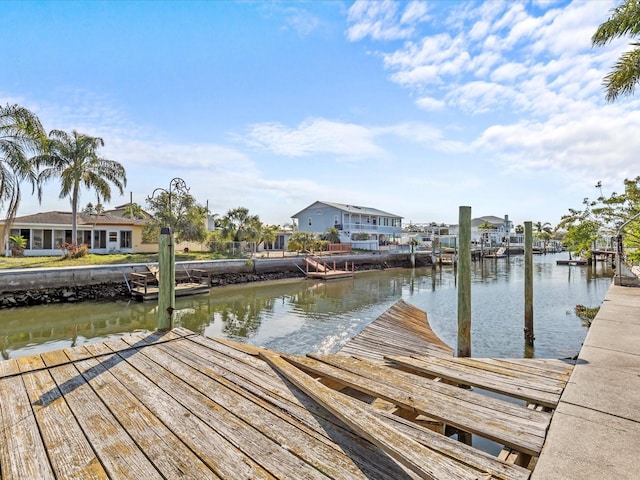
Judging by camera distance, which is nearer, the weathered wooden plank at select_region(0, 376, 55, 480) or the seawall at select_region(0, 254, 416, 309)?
the weathered wooden plank at select_region(0, 376, 55, 480)

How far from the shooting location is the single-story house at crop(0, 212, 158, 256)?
25.5 metres

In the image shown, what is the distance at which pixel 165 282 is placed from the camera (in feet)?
17.8

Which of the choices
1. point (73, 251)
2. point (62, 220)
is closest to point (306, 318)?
point (73, 251)

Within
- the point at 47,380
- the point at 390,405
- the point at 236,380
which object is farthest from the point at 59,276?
the point at 390,405

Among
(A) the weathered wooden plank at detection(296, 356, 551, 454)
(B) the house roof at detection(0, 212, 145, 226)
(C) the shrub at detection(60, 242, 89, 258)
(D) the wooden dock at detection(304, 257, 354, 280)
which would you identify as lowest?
(D) the wooden dock at detection(304, 257, 354, 280)

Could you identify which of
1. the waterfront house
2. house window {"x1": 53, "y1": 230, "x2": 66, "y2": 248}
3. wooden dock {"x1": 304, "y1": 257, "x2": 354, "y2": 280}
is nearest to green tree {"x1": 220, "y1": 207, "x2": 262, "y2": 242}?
wooden dock {"x1": 304, "y1": 257, "x2": 354, "y2": 280}

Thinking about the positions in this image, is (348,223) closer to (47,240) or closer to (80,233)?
(80,233)

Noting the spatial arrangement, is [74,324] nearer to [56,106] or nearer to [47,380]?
[56,106]

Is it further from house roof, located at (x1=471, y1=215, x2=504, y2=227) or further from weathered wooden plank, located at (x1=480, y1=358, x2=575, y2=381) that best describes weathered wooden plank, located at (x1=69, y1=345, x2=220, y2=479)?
house roof, located at (x1=471, y1=215, x2=504, y2=227)

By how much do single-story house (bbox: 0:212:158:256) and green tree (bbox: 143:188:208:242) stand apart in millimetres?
2937

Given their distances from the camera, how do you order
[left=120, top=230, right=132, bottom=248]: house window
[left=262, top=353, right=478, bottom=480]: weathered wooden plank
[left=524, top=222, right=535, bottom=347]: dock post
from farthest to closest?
[left=120, top=230, right=132, bottom=248]: house window < [left=524, top=222, right=535, bottom=347]: dock post < [left=262, top=353, right=478, bottom=480]: weathered wooden plank

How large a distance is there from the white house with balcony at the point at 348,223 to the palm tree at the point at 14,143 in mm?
28878

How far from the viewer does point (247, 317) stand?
14500 millimetres

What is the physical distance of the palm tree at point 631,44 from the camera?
1070 cm
